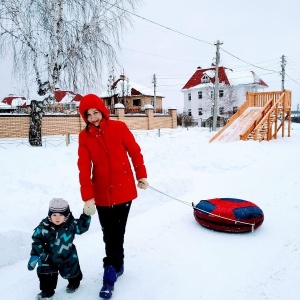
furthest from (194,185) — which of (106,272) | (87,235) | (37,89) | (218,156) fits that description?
(37,89)

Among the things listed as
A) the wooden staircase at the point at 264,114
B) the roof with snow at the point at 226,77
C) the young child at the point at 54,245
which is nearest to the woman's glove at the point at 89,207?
the young child at the point at 54,245

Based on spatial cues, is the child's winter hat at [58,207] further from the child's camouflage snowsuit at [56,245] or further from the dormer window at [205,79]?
the dormer window at [205,79]

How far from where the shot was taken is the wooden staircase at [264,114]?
1276 centimetres

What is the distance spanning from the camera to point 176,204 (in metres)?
5.60

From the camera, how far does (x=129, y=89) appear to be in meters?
43.8

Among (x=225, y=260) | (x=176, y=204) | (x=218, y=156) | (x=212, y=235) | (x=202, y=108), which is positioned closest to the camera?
(x=225, y=260)

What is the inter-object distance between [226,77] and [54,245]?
4429 centimetres

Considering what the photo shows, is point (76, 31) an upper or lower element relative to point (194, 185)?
upper

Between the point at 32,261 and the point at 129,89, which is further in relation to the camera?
the point at 129,89

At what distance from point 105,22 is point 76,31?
1.28m

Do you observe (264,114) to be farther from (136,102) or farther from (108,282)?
(136,102)

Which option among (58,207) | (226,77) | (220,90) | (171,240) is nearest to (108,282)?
(58,207)

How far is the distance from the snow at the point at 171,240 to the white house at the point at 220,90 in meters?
35.6

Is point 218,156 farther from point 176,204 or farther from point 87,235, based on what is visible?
point 87,235
